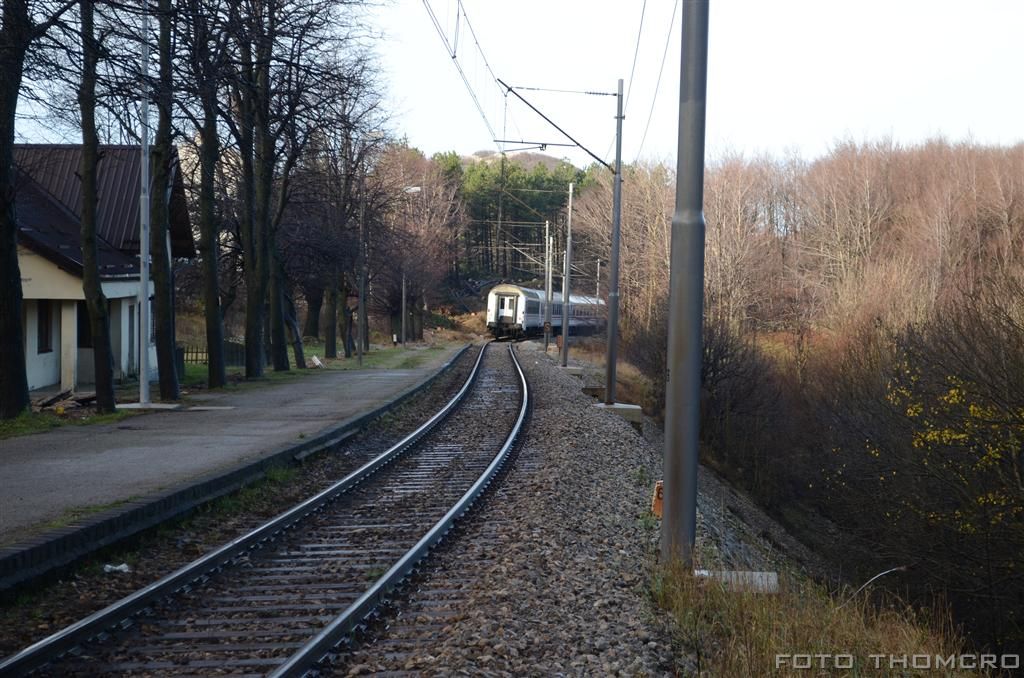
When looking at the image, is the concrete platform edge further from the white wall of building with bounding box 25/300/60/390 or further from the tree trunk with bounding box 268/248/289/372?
the tree trunk with bounding box 268/248/289/372

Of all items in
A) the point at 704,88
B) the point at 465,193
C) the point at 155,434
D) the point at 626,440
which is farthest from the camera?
the point at 465,193

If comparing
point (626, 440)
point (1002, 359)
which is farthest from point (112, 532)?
point (1002, 359)

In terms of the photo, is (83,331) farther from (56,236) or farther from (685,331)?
(685,331)

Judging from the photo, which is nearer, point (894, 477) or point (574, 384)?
point (894, 477)

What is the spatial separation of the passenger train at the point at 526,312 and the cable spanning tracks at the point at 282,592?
50.2m

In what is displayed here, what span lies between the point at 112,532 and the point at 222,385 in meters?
18.0

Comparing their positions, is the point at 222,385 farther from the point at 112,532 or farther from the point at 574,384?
the point at 112,532

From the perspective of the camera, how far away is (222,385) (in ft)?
86.5

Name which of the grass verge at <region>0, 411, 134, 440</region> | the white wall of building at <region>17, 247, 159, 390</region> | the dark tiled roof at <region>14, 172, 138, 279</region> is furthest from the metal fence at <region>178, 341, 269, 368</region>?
the grass verge at <region>0, 411, 134, 440</region>

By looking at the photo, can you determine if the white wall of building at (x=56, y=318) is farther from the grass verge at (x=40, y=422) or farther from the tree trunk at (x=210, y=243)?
the grass verge at (x=40, y=422)

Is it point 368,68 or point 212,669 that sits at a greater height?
point 368,68

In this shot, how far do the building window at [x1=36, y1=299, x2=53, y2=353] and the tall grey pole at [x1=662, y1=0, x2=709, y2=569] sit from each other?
74.9ft

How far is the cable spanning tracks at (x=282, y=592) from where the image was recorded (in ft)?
19.6

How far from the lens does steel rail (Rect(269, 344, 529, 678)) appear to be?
5.74 meters
